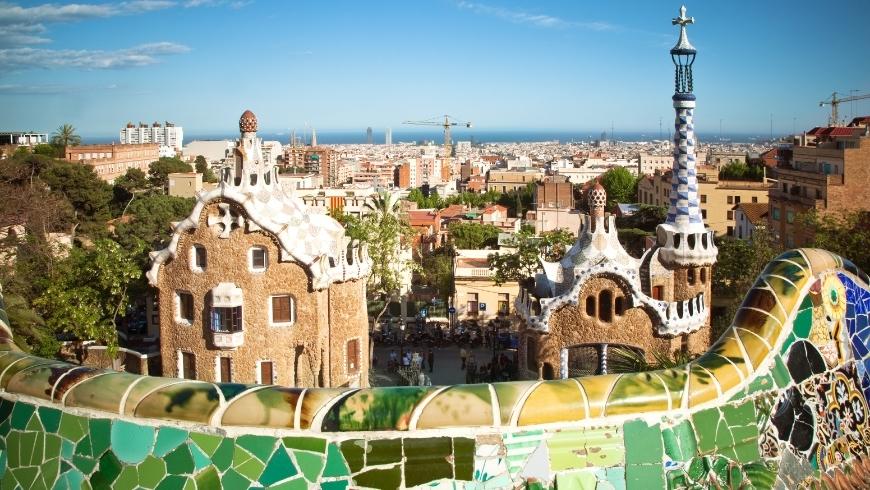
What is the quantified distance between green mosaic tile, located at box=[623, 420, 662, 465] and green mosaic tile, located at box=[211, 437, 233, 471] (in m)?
2.01

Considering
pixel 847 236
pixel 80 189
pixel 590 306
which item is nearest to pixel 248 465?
pixel 590 306

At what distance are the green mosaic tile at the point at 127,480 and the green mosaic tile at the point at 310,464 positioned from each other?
2.84ft

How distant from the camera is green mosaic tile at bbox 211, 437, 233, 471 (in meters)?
4.60

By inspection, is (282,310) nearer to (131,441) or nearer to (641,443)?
(131,441)

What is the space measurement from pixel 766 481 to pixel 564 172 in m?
157

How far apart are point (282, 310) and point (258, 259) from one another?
1367mm

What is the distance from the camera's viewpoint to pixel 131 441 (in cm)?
473

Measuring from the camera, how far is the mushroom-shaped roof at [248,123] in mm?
22859

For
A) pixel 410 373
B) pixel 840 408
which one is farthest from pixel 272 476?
pixel 410 373

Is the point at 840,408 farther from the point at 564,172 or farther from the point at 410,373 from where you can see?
the point at 564,172

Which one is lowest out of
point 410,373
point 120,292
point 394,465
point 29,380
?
point 410,373

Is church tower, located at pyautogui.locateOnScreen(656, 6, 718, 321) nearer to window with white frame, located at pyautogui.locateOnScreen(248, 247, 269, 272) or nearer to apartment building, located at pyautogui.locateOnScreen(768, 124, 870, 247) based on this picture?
window with white frame, located at pyautogui.locateOnScreen(248, 247, 269, 272)

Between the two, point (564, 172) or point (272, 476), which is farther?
point (564, 172)

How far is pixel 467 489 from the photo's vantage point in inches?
180
